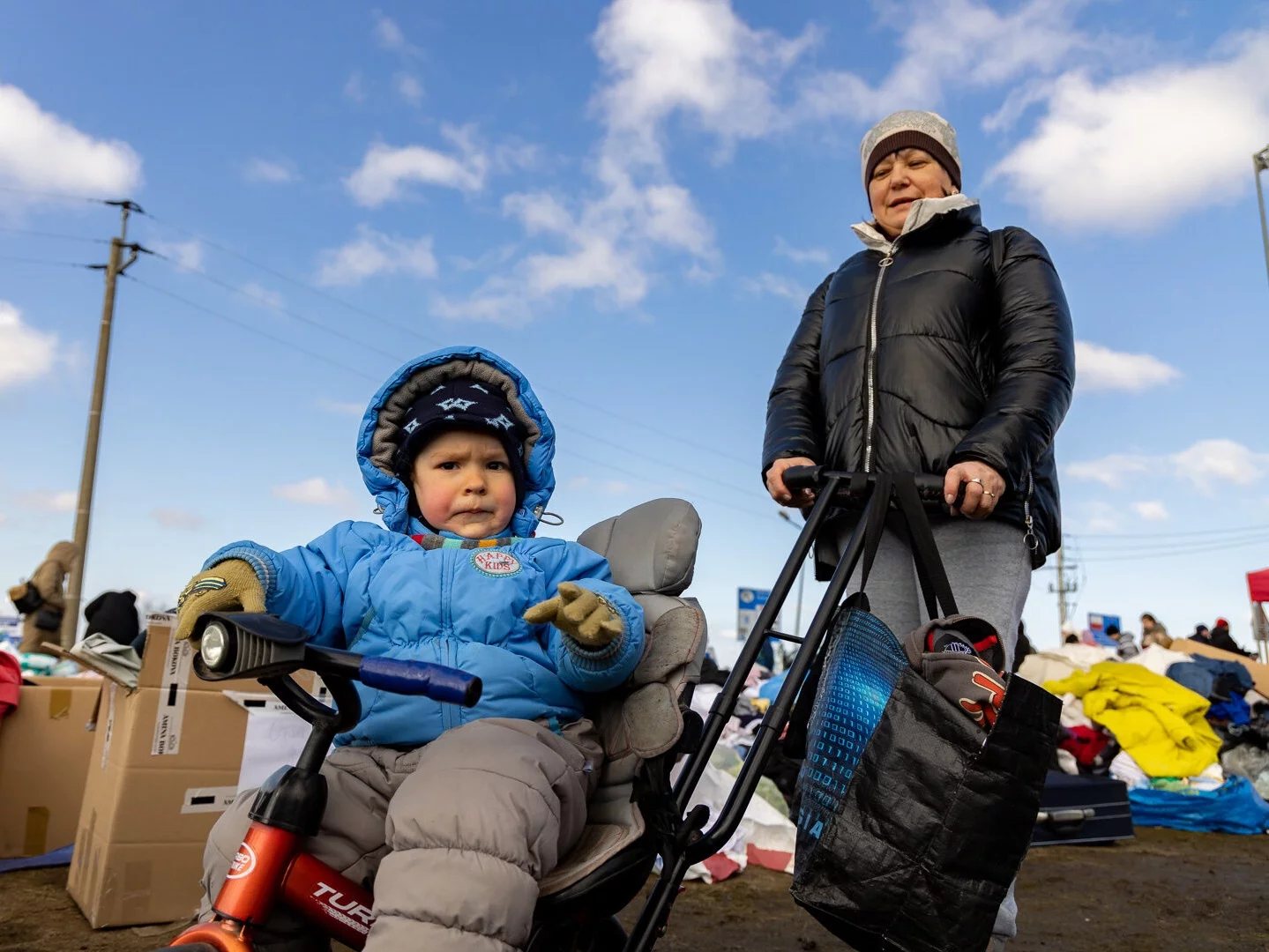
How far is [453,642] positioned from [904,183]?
1704 millimetres

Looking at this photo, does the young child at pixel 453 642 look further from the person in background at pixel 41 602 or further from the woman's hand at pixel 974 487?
the person in background at pixel 41 602

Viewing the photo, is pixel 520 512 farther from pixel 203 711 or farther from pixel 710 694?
pixel 710 694

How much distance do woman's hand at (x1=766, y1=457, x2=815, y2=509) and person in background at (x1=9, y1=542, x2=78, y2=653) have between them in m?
7.38

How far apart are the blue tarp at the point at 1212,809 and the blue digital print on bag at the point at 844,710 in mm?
5560

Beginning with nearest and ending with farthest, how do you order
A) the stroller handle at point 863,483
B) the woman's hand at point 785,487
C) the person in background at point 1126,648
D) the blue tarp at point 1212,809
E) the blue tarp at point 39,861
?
the stroller handle at point 863,483 → the woman's hand at point 785,487 → the blue tarp at point 39,861 → the blue tarp at point 1212,809 → the person in background at point 1126,648

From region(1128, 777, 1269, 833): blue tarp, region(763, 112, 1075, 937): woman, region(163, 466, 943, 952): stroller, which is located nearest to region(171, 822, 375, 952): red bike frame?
region(163, 466, 943, 952): stroller

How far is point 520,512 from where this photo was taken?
2195 millimetres

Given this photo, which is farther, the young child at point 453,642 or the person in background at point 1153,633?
the person in background at point 1153,633

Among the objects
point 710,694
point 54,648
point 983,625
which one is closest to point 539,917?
point 983,625

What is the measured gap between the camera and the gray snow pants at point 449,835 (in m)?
1.24

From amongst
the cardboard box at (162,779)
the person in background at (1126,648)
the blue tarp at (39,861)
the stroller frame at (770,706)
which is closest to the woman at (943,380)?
the stroller frame at (770,706)

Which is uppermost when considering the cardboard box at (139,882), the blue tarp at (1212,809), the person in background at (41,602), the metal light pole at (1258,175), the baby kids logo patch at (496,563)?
the metal light pole at (1258,175)

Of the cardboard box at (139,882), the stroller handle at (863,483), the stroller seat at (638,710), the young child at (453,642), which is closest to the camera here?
the young child at (453,642)

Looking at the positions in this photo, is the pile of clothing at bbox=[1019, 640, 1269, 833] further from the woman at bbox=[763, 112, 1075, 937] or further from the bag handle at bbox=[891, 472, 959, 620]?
the bag handle at bbox=[891, 472, 959, 620]
